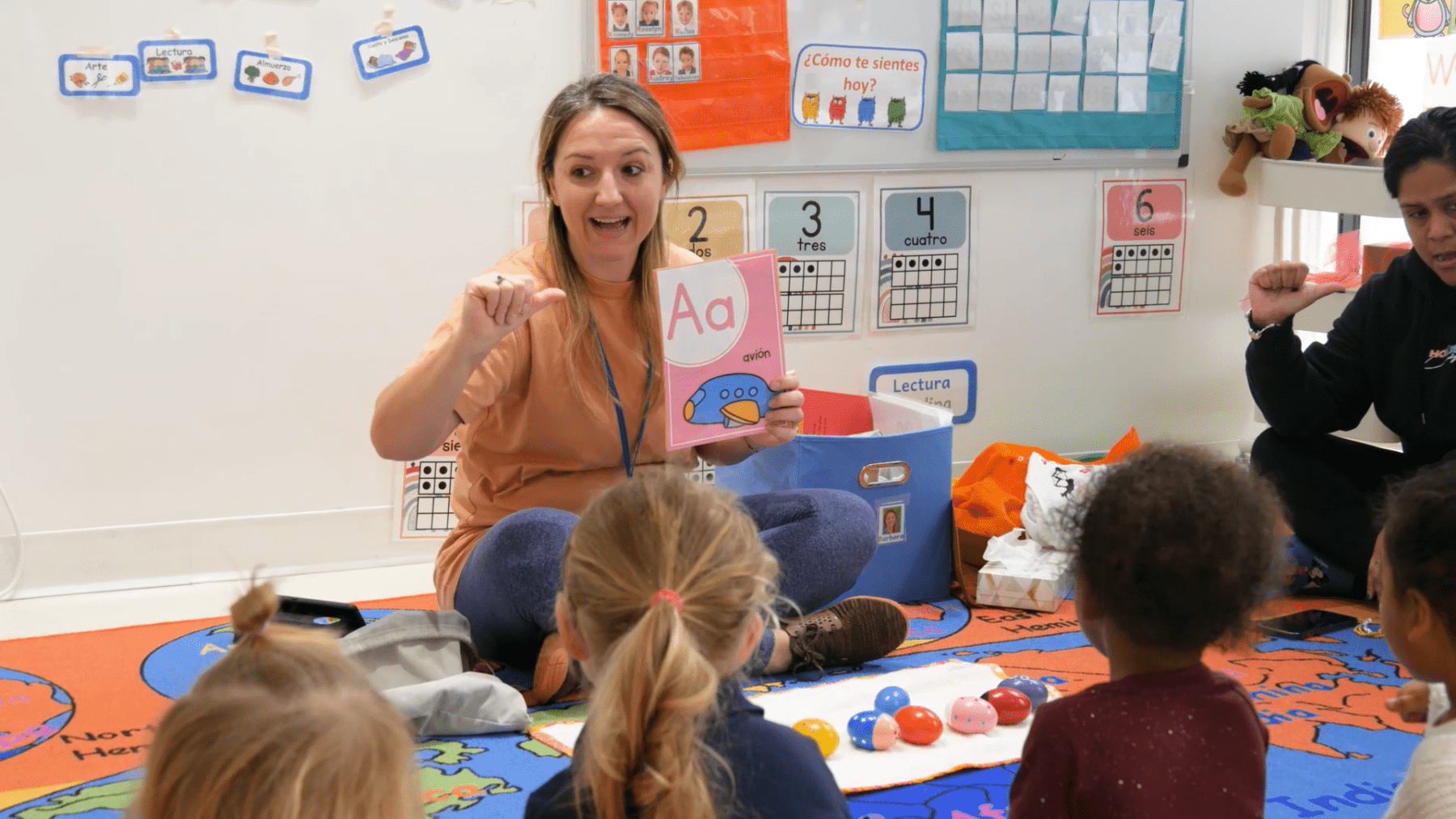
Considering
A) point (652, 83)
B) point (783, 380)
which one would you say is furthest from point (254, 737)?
point (652, 83)

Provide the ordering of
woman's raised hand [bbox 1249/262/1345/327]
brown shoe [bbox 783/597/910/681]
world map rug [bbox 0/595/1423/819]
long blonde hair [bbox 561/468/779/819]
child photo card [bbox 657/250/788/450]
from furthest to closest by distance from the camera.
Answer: woman's raised hand [bbox 1249/262/1345/327]
brown shoe [bbox 783/597/910/681]
child photo card [bbox 657/250/788/450]
world map rug [bbox 0/595/1423/819]
long blonde hair [bbox 561/468/779/819]

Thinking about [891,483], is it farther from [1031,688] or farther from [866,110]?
[866,110]

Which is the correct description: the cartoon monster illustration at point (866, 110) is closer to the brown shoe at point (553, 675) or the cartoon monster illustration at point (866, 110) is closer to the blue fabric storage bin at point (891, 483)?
the blue fabric storage bin at point (891, 483)

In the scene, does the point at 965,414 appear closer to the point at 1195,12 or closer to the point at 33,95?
the point at 1195,12

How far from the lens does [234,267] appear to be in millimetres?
2744

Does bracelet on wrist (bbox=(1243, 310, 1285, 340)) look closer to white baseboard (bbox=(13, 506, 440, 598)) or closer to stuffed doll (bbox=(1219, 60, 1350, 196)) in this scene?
stuffed doll (bbox=(1219, 60, 1350, 196))

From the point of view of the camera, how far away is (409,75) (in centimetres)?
280

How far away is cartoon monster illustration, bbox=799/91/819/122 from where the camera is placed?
3104mm

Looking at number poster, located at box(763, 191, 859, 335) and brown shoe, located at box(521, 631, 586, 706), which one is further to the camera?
number poster, located at box(763, 191, 859, 335)

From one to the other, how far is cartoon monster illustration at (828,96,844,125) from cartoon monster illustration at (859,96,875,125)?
0.05 metres

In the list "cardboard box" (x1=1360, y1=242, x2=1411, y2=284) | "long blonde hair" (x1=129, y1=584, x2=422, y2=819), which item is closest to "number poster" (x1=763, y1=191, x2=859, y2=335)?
"cardboard box" (x1=1360, y1=242, x2=1411, y2=284)

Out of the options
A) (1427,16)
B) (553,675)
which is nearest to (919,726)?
(553,675)

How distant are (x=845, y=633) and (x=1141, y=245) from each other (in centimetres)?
176

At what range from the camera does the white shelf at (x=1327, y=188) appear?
3.18 meters
